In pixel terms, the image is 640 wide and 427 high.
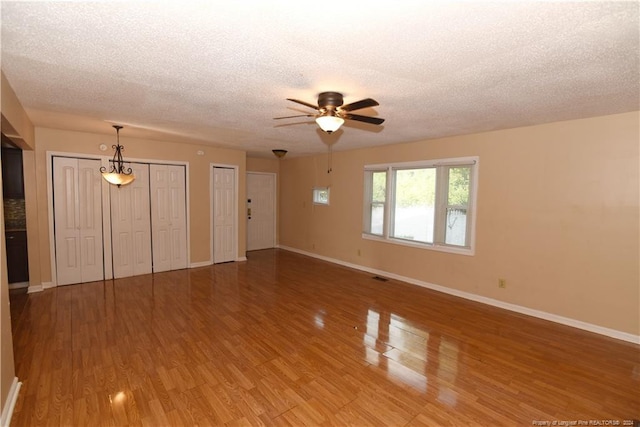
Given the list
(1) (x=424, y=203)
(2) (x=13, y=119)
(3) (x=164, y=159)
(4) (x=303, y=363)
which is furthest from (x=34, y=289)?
(1) (x=424, y=203)

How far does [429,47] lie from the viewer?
6.26ft

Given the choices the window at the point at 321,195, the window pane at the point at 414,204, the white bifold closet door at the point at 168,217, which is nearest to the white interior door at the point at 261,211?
the window at the point at 321,195

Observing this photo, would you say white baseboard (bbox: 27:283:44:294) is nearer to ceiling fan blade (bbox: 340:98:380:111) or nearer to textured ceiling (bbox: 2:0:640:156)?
textured ceiling (bbox: 2:0:640:156)

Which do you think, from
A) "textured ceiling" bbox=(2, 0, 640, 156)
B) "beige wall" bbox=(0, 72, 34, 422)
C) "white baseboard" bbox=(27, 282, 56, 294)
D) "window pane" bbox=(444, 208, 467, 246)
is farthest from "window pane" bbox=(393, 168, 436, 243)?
"white baseboard" bbox=(27, 282, 56, 294)

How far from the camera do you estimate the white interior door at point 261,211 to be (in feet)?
25.3

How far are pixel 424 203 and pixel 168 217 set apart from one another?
4.61 m

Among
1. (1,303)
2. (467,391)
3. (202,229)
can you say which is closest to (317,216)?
(202,229)

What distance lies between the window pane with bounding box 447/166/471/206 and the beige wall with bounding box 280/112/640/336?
0.75 feet

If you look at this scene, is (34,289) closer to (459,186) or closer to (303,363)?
(303,363)

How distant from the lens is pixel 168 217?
567cm

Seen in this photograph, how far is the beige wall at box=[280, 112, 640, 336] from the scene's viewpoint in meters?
3.28

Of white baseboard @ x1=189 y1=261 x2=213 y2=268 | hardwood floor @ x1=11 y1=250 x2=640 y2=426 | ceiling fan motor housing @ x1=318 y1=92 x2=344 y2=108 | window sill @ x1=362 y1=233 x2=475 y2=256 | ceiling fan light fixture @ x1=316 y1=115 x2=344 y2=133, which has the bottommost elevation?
hardwood floor @ x1=11 y1=250 x2=640 y2=426

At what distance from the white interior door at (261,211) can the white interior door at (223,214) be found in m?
1.17

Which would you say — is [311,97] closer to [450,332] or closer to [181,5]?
[181,5]
